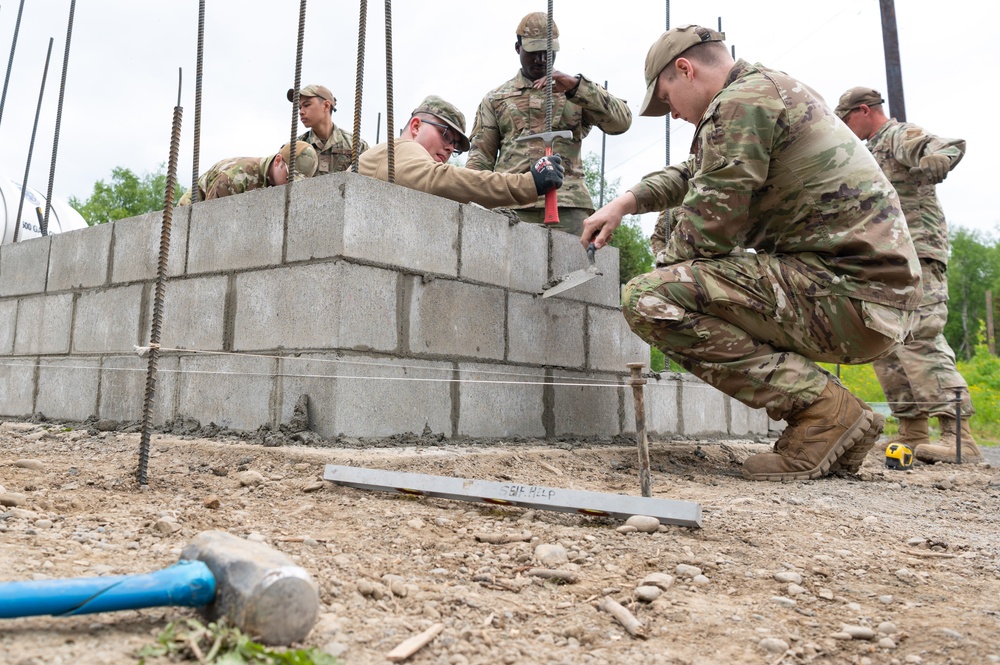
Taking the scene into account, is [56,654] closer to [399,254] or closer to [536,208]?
[399,254]

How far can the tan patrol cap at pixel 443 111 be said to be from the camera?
144 inches

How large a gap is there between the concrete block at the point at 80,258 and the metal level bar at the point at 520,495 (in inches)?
86.7

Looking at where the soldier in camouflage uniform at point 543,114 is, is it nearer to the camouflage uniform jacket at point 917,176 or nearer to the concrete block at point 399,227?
the concrete block at point 399,227

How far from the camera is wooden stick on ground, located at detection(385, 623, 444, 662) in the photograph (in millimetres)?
1064

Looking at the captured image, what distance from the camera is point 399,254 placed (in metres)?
2.80

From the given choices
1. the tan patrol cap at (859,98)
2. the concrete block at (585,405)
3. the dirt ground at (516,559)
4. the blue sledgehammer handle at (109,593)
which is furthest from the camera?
the tan patrol cap at (859,98)

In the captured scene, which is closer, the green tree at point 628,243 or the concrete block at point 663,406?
the concrete block at point 663,406

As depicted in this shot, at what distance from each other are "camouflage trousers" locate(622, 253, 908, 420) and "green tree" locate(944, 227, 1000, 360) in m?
33.3

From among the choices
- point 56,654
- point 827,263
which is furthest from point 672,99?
point 56,654

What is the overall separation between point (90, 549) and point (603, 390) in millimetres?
2501

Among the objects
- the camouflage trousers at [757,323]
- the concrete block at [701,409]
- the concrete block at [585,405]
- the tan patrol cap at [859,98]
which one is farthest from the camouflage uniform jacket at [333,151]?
the tan patrol cap at [859,98]

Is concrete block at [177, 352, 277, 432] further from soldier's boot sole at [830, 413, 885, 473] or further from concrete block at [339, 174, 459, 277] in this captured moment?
soldier's boot sole at [830, 413, 885, 473]

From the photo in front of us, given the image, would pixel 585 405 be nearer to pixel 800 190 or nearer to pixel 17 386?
pixel 800 190

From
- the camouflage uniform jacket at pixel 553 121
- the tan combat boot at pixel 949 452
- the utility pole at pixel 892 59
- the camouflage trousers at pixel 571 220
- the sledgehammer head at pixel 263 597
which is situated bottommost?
the sledgehammer head at pixel 263 597
